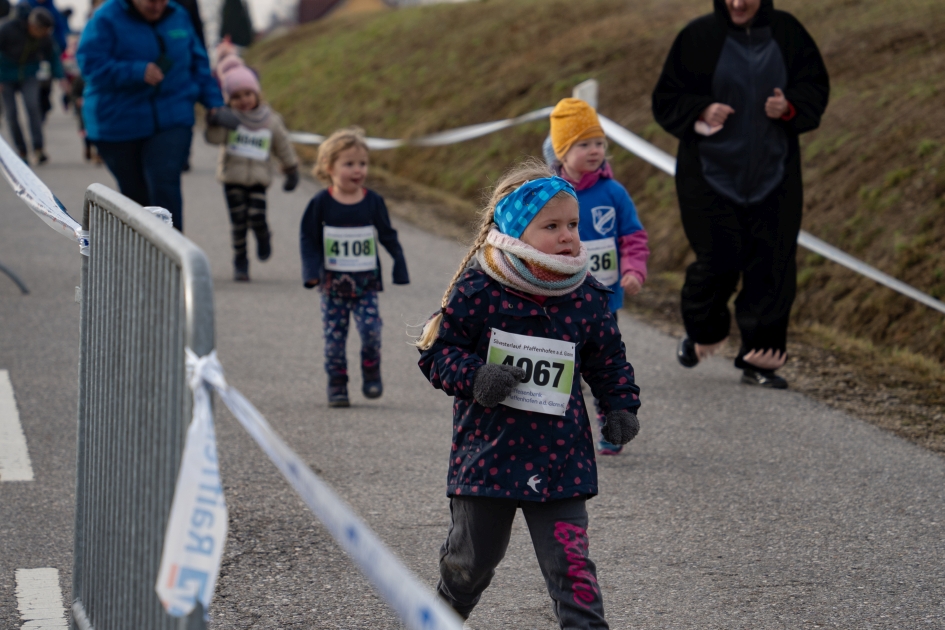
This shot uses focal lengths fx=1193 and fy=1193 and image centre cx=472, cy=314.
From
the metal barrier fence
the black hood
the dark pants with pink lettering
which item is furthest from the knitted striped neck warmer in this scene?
the black hood

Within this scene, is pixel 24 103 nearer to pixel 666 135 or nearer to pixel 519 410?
pixel 666 135

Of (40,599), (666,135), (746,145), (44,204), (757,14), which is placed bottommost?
(40,599)

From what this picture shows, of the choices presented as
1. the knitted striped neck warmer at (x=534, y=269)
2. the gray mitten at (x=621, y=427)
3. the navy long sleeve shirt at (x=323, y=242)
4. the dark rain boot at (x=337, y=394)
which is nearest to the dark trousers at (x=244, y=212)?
the navy long sleeve shirt at (x=323, y=242)

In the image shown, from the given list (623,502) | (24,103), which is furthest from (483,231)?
(24,103)

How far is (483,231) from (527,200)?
0.23m

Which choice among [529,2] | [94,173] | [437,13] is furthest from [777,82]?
[437,13]

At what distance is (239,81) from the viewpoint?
9.94 meters

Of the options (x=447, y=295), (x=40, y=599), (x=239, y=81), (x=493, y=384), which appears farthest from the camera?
(x=239, y=81)

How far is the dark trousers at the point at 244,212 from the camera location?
9.96 m

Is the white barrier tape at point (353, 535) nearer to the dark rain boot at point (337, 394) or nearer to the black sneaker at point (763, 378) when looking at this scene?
the dark rain boot at point (337, 394)

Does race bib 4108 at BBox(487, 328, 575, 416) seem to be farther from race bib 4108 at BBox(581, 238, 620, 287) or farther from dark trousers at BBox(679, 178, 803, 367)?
dark trousers at BBox(679, 178, 803, 367)

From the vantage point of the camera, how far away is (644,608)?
154 inches

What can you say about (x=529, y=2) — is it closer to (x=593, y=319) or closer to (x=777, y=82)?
(x=777, y=82)

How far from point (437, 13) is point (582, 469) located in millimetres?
28703
